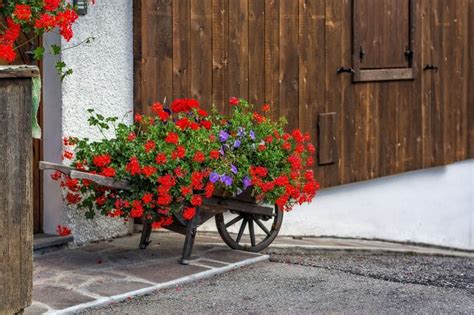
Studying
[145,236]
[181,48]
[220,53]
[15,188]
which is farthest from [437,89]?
[15,188]

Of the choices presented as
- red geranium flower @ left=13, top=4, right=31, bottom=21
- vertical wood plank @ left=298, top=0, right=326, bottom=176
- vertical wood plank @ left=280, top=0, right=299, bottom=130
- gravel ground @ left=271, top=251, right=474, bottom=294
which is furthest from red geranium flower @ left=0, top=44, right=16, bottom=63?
vertical wood plank @ left=298, top=0, right=326, bottom=176

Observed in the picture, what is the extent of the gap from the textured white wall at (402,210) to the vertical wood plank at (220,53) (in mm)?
1400

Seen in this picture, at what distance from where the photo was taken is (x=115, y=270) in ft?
20.3

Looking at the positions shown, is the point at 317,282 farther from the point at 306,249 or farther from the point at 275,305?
the point at 306,249

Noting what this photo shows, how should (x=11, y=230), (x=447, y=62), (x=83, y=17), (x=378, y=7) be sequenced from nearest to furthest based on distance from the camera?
(x=11, y=230)
(x=83, y=17)
(x=378, y=7)
(x=447, y=62)

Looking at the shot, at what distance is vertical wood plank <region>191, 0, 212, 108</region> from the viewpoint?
7.61 m

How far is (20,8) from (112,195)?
4.25ft

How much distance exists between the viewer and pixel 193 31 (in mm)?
7605

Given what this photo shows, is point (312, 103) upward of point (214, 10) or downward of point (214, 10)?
downward

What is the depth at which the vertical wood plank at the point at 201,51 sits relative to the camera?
761cm

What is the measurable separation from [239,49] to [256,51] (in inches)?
8.0

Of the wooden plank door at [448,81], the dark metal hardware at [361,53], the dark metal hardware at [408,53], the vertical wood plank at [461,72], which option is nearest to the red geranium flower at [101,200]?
the dark metal hardware at [361,53]

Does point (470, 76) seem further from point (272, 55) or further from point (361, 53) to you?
point (272, 55)

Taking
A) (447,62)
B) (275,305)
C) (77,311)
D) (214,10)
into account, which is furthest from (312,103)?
(77,311)
